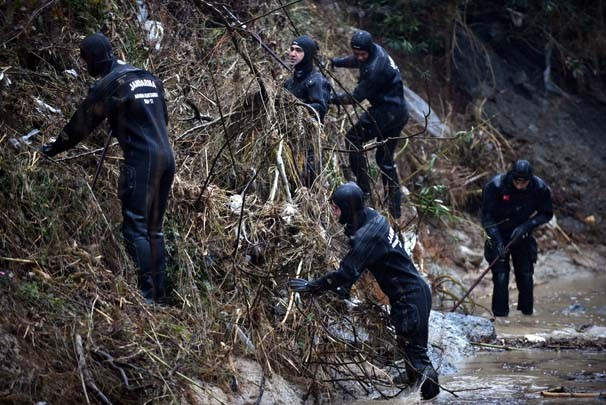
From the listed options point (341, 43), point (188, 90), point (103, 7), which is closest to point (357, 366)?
point (188, 90)

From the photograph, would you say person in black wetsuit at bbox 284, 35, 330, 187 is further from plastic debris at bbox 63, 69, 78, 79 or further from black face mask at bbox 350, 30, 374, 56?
plastic debris at bbox 63, 69, 78, 79

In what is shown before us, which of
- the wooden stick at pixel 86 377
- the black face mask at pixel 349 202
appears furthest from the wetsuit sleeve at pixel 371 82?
the wooden stick at pixel 86 377

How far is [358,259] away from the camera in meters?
7.41

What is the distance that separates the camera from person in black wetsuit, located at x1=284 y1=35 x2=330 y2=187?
952 centimetres

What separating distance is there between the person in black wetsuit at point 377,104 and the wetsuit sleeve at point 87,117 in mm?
3484

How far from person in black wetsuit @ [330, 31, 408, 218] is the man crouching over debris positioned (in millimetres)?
2480

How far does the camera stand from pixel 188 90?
384 inches

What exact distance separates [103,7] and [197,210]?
2.29 metres

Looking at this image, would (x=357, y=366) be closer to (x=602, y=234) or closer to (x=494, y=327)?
(x=494, y=327)

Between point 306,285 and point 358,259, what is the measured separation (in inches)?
16.4

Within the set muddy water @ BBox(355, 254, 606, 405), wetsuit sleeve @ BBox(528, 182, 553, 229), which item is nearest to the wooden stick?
muddy water @ BBox(355, 254, 606, 405)

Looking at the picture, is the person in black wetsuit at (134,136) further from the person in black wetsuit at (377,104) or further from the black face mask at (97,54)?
the person in black wetsuit at (377,104)

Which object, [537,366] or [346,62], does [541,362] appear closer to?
[537,366]

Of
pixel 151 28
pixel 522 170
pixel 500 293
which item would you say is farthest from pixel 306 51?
pixel 500 293
